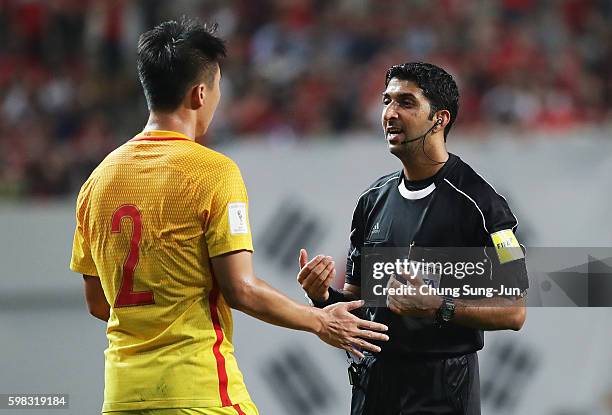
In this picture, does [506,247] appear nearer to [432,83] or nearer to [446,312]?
[446,312]

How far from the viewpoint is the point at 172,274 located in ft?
11.1

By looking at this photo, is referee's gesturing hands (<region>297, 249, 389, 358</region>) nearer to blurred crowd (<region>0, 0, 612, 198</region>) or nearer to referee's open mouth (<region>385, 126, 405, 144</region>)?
referee's open mouth (<region>385, 126, 405, 144</region>)

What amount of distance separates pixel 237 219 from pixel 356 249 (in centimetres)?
111

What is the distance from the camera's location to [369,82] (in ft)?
29.5

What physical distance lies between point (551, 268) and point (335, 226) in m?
2.27

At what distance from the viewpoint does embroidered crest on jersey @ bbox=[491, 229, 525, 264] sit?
3844 millimetres

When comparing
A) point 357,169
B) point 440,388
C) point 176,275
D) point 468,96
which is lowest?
point 440,388

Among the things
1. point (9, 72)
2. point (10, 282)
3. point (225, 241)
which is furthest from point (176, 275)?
point (9, 72)

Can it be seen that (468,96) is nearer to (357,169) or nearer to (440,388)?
(357,169)

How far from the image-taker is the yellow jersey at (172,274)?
3375mm

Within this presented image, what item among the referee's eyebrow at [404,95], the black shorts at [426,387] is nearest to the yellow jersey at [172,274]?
the black shorts at [426,387]

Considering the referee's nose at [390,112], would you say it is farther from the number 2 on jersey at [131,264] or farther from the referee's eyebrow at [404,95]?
the number 2 on jersey at [131,264]

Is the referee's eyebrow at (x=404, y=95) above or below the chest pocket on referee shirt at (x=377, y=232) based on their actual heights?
above

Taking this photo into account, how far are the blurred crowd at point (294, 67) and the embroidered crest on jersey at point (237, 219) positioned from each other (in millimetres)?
5090
